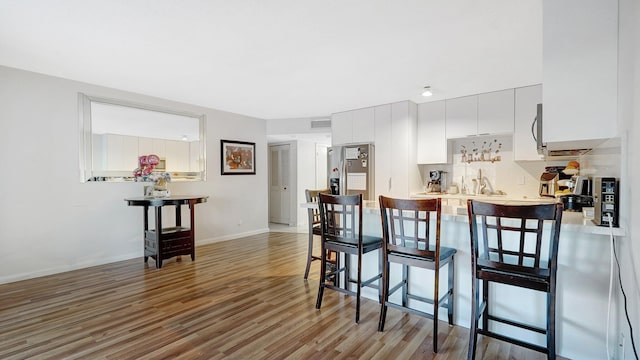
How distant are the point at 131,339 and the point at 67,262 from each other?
2375 millimetres

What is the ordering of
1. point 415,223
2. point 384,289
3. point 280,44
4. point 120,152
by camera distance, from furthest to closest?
point 120,152 < point 280,44 < point 384,289 < point 415,223

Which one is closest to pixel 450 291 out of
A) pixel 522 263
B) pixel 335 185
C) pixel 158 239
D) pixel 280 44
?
pixel 522 263

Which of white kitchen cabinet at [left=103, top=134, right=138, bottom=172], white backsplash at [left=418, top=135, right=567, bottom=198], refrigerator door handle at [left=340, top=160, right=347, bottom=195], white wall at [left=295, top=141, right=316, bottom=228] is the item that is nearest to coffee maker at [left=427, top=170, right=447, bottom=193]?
white backsplash at [left=418, top=135, right=567, bottom=198]

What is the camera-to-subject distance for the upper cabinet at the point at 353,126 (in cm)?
520

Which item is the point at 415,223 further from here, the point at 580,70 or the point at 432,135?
the point at 432,135

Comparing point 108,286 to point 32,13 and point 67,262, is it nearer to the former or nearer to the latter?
point 67,262

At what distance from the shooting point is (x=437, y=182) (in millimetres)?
4949

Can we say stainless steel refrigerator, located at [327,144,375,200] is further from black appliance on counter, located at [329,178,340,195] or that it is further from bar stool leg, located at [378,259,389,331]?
bar stool leg, located at [378,259,389,331]

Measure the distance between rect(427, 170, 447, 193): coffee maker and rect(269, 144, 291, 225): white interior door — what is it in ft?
11.0

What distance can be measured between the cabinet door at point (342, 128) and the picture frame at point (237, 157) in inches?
65.1

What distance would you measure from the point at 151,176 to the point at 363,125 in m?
3.34

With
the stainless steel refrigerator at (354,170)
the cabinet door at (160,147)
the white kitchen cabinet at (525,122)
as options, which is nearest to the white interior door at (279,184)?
the stainless steel refrigerator at (354,170)

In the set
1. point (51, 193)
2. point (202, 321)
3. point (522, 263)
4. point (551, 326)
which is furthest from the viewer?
point (51, 193)

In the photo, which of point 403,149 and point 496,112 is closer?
point 496,112
